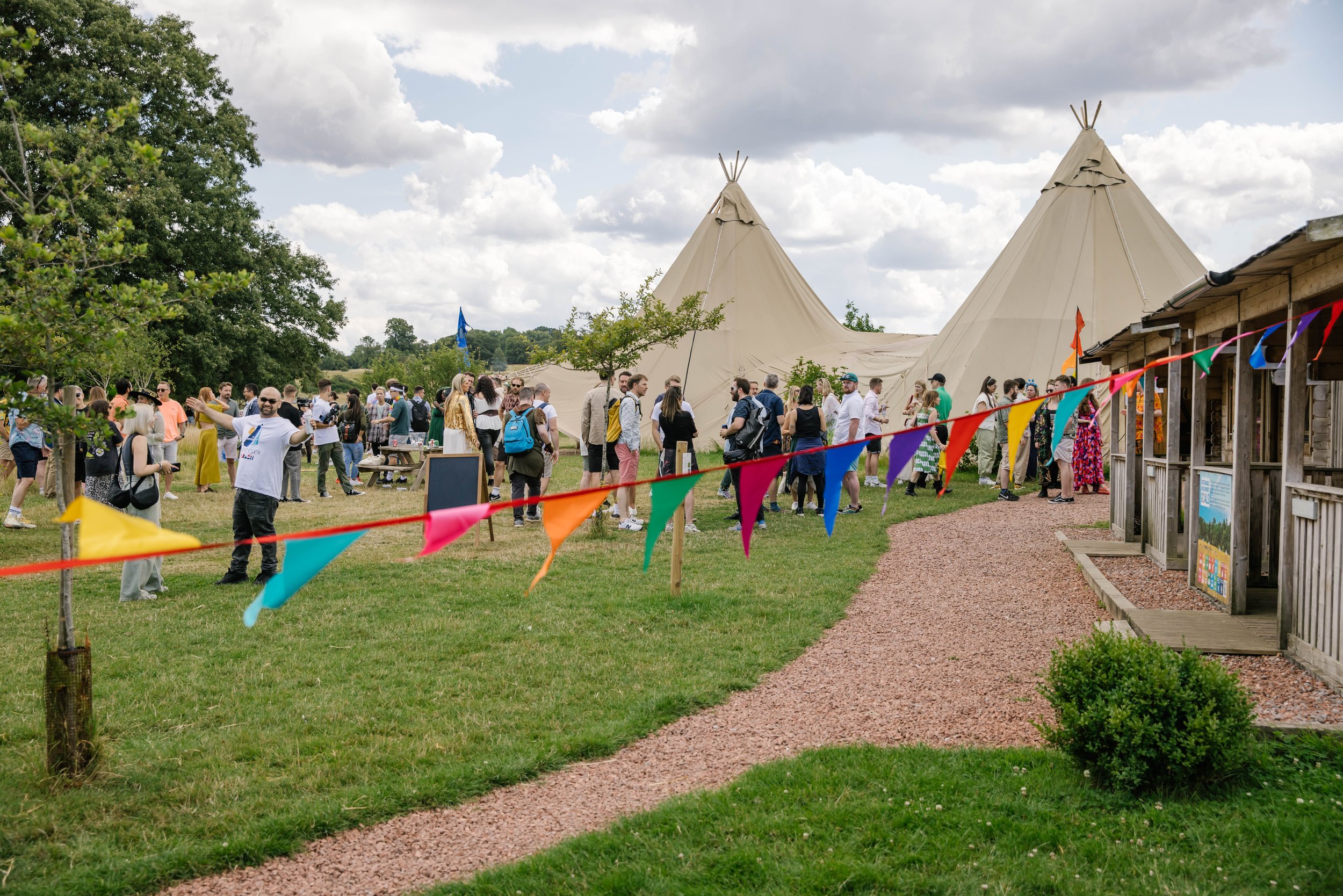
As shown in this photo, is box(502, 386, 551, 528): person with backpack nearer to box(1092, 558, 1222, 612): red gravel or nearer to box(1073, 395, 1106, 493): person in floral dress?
box(1092, 558, 1222, 612): red gravel

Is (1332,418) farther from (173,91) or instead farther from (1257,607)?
(173,91)

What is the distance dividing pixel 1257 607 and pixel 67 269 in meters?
7.43

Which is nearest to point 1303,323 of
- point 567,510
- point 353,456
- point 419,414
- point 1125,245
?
point 567,510

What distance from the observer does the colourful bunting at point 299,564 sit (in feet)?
9.39

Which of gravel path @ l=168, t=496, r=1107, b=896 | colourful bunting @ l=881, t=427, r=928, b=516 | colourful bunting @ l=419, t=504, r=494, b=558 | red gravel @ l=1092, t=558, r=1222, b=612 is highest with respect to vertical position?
colourful bunting @ l=881, t=427, r=928, b=516

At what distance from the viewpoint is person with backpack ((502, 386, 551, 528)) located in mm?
10031

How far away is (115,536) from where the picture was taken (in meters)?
2.45

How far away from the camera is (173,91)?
1082 inches

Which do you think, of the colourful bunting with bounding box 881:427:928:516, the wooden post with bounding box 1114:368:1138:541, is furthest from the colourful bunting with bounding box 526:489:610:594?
the wooden post with bounding box 1114:368:1138:541

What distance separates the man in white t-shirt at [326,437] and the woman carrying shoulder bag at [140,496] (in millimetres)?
5739

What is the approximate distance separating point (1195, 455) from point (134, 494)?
8.29 meters

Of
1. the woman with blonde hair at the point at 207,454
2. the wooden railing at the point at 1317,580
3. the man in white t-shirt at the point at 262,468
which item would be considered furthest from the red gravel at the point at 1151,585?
the woman with blonde hair at the point at 207,454

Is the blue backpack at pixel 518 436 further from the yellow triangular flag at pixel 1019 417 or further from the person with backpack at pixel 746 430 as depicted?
the yellow triangular flag at pixel 1019 417

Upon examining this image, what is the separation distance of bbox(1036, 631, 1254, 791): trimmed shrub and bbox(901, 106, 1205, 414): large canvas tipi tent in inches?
591
